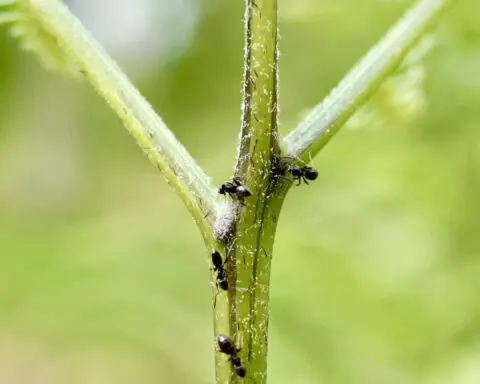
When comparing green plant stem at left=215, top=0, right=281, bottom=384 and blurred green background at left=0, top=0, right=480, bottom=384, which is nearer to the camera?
green plant stem at left=215, top=0, right=281, bottom=384

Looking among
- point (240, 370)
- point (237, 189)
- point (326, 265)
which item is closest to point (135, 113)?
point (237, 189)

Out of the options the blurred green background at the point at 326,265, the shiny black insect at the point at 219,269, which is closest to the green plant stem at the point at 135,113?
the shiny black insect at the point at 219,269

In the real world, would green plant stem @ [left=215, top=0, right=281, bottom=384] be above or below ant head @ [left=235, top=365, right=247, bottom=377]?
above

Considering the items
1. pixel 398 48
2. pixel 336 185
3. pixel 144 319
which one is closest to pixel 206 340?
pixel 144 319

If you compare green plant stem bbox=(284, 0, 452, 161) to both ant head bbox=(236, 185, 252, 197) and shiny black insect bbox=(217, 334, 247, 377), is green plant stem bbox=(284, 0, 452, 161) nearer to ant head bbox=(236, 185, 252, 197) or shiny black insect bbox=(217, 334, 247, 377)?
ant head bbox=(236, 185, 252, 197)

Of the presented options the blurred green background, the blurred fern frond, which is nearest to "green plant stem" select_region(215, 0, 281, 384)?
the blurred fern frond

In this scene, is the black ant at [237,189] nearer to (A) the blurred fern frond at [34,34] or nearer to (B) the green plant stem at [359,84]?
(B) the green plant stem at [359,84]

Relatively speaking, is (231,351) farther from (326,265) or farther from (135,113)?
(326,265)
